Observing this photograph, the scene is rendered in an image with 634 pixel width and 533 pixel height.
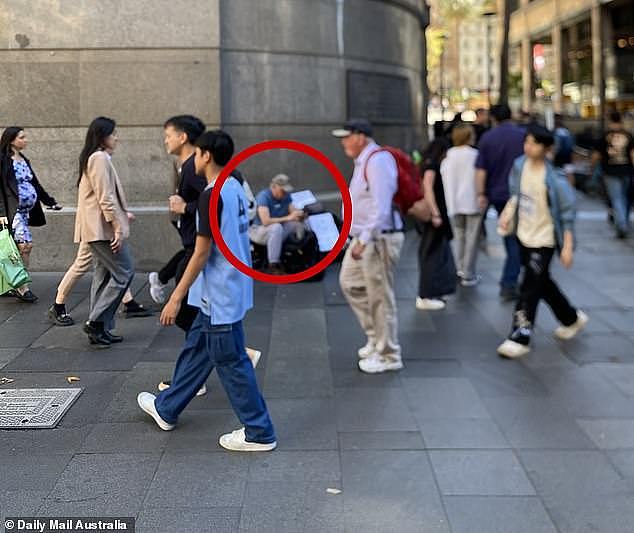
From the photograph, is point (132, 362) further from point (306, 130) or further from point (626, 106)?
point (626, 106)

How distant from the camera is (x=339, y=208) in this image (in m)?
11.3

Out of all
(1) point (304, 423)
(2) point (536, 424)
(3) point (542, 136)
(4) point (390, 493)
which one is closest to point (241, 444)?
(1) point (304, 423)

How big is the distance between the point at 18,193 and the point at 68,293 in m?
1.20

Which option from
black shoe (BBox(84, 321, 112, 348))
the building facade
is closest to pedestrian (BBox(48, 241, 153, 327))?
black shoe (BBox(84, 321, 112, 348))

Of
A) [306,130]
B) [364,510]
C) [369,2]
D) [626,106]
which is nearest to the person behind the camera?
[364,510]

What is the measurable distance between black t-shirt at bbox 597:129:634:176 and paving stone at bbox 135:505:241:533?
10.7 m

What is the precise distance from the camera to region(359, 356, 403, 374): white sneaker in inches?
255

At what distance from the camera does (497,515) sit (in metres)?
4.22

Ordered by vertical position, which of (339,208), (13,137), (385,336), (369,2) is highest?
(369,2)

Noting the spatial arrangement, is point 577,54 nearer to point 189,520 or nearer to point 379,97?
point 379,97

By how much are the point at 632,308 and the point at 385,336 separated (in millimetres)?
3476

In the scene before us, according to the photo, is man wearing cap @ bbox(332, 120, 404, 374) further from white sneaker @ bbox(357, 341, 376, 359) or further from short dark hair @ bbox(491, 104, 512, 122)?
short dark hair @ bbox(491, 104, 512, 122)

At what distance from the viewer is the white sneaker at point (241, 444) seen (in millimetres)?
4949

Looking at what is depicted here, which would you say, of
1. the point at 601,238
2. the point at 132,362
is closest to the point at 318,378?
the point at 132,362
